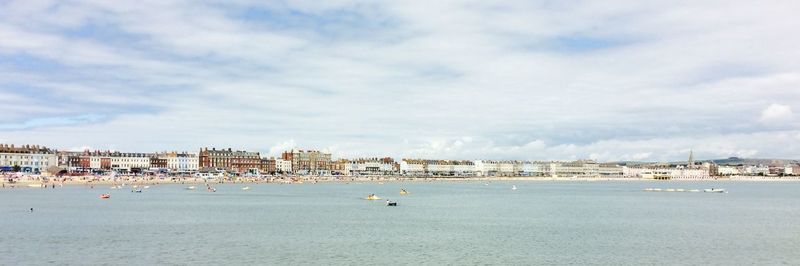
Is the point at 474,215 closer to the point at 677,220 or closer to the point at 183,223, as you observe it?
the point at 677,220

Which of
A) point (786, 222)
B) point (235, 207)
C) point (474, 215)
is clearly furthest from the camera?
point (235, 207)

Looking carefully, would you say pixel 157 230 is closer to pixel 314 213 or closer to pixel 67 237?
pixel 67 237

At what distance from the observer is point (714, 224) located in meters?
65.7

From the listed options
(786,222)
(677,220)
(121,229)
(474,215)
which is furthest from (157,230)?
(786,222)

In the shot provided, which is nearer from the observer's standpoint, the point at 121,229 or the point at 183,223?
the point at 121,229

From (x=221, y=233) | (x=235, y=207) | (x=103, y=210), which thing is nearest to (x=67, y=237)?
(x=221, y=233)

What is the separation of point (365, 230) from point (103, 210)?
→ 34.1 meters

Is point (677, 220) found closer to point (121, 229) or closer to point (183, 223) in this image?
point (183, 223)

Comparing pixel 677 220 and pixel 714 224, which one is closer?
pixel 714 224

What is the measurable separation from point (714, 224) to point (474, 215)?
22.1 m

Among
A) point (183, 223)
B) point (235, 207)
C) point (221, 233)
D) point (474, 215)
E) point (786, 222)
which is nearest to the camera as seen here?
point (221, 233)

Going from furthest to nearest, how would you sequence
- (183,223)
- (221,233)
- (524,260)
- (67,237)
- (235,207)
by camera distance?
(235,207) < (183,223) < (221,233) < (67,237) < (524,260)

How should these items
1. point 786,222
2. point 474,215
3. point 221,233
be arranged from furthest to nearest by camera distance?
point 474,215 → point 786,222 → point 221,233

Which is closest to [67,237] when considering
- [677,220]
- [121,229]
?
[121,229]
